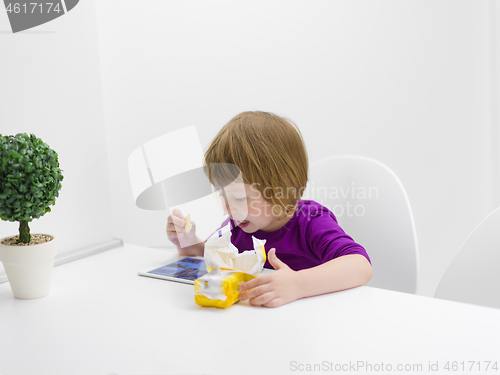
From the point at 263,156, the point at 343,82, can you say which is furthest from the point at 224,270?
the point at 343,82

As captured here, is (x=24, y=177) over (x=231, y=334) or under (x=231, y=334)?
over

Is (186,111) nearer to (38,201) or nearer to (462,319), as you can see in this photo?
(38,201)

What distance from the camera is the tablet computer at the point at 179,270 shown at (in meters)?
0.73

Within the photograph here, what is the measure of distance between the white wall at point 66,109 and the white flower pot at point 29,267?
0.14m

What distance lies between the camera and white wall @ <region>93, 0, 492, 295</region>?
50.7 inches

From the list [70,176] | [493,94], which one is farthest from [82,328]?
[493,94]

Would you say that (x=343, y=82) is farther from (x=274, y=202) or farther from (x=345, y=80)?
(x=274, y=202)

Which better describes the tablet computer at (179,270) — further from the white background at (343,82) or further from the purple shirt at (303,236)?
the white background at (343,82)

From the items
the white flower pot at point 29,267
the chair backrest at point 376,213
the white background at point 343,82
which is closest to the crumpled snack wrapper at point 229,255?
the white flower pot at point 29,267

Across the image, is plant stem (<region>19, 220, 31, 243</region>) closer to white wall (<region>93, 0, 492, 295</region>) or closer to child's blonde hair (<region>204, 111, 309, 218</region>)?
child's blonde hair (<region>204, 111, 309, 218</region>)

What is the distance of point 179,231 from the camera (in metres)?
0.84

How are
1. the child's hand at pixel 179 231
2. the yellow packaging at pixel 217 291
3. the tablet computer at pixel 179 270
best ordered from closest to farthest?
the yellow packaging at pixel 217 291
the tablet computer at pixel 179 270
the child's hand at pixel 179 231

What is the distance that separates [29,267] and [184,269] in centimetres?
25

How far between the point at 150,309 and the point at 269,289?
17cm
